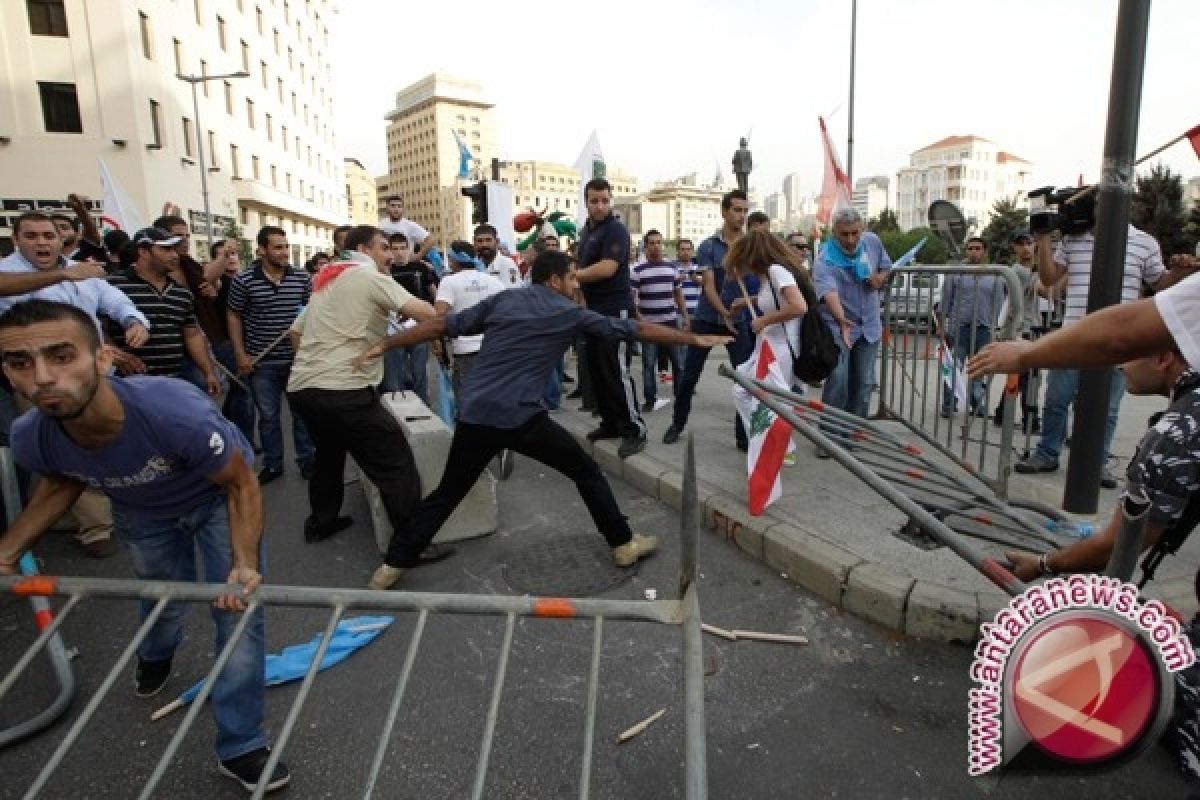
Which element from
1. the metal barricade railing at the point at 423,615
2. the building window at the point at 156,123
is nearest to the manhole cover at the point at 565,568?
the metal barricade railing at the point at 423,615

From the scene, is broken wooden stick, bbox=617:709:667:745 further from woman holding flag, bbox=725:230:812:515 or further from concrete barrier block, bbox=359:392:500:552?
concrete barrier block, bbox=359:392:500:552

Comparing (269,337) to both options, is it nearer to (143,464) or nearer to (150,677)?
(150,677)

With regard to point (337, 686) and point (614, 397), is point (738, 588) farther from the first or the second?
point (614, 397)

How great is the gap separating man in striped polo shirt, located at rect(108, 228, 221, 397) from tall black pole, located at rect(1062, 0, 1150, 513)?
5.89 metres

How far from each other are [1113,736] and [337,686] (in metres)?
2.70

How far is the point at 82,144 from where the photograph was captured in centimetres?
2309

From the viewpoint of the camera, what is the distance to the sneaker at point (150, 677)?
2.79 metres

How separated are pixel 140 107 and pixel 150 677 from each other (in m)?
27.9

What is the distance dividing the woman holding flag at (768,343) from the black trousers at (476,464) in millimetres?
1016

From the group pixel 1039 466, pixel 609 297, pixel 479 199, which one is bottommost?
pixel 1039 466

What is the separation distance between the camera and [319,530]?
4.47 metres

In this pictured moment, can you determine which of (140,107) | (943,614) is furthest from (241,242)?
(943,614)

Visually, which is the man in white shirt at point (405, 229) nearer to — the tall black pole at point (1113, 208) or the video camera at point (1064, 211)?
the video camera at point (1064, 211)

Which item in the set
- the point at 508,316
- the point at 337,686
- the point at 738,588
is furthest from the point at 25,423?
the point at 738,588
